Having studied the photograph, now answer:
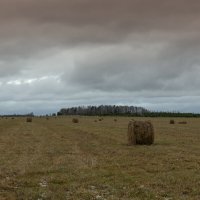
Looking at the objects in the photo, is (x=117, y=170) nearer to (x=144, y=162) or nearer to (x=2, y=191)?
(x=144, y=162)

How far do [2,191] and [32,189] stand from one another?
3.14ft

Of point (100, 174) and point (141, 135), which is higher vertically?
point (141, 135)

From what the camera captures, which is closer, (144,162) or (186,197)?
(186,197)

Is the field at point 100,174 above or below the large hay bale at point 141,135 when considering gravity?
below

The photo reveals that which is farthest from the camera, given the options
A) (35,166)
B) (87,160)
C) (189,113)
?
(189,113)

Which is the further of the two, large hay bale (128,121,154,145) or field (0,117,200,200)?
large hay bale (128,121,154,145)

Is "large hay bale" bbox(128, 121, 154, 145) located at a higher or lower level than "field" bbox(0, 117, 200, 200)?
higher

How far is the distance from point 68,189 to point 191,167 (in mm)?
6806

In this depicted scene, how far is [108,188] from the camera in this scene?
15367mm

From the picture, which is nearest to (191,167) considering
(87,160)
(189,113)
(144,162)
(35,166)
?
(144,162)

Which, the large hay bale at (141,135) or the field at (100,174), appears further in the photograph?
the large hay bale at (141,135)

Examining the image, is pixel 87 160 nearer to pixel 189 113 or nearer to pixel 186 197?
pixel 186 197

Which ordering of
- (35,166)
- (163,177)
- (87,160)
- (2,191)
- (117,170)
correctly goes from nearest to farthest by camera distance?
(2,191)
(163,177)
(117,170)
(35,166)
(87,160)

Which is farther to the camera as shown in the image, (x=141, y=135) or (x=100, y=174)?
(x=141, y=135)
